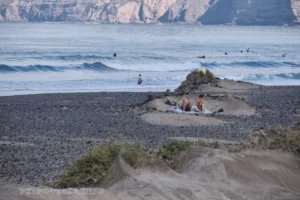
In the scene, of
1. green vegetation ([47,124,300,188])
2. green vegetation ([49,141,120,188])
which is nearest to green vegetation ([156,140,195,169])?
green vegetation ([47,124,300,188])

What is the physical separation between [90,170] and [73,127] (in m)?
7.52

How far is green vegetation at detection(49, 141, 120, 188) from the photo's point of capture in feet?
22.0

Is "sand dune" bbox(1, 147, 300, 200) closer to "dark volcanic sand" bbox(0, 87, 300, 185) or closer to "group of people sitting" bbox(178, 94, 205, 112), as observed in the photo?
"dark volcanic sand" bbox(0, 87, 300, 185)

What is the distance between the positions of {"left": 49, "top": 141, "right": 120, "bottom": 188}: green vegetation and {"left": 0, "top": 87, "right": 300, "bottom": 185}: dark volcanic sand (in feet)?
5.08

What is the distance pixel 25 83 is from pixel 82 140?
17651 mm

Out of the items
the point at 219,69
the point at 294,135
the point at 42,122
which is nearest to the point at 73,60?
the point at 219,69

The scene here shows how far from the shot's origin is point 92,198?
5.91 m

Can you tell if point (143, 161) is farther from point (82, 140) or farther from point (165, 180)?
point (82, 140)

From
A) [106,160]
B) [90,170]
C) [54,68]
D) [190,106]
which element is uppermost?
[106,160]

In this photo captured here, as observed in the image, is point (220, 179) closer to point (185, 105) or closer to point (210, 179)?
point (210, 179)

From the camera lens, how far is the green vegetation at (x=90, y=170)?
6711 mm

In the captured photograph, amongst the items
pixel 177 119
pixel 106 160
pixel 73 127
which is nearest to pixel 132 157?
pixel 106 160

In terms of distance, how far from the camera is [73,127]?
14.3 metres

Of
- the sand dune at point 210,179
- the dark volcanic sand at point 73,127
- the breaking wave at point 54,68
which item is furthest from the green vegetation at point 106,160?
the breaking wave at point 54,68
